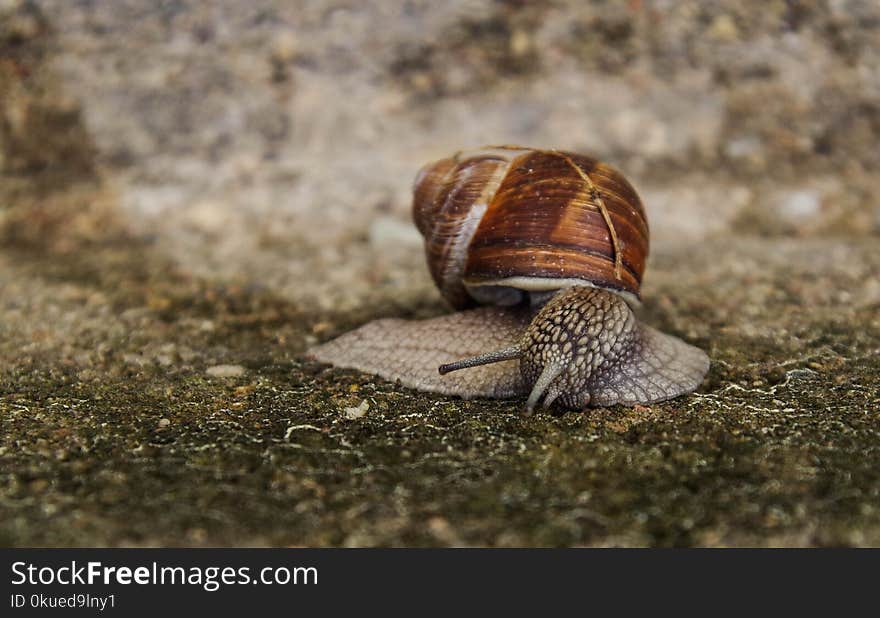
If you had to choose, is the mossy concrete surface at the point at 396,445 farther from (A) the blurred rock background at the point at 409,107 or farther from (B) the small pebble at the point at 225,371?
(A) the blurred rock background at the point at 409,107

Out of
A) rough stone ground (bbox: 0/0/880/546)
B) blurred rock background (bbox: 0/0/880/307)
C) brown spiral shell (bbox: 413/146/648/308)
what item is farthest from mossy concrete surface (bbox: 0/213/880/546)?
blurred rock background (bbox: 0/0/880/307)

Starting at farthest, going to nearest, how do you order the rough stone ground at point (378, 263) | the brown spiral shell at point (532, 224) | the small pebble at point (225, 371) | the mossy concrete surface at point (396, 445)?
the small pebble at point (225, 371) < the brown spiral shell at point (532, 224) < the rough stone ground at point (378, 263) < the mossy concrete surface at point (396, 445)

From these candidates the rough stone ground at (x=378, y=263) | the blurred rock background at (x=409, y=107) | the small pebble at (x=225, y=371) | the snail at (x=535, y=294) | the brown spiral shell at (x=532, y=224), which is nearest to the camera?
the rough stone ground at (x=378, y=263)

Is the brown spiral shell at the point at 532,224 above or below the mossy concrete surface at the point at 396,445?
above

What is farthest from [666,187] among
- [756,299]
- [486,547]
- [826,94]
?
[486,547]

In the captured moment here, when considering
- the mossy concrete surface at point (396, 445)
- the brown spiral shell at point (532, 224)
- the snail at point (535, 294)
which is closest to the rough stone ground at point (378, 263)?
the mossy concrete surface at point (396, 445)

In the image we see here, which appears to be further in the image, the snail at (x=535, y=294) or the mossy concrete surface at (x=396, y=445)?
the snail at (x=535, y=294)

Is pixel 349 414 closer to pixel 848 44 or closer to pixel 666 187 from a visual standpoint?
pixel 666 187
